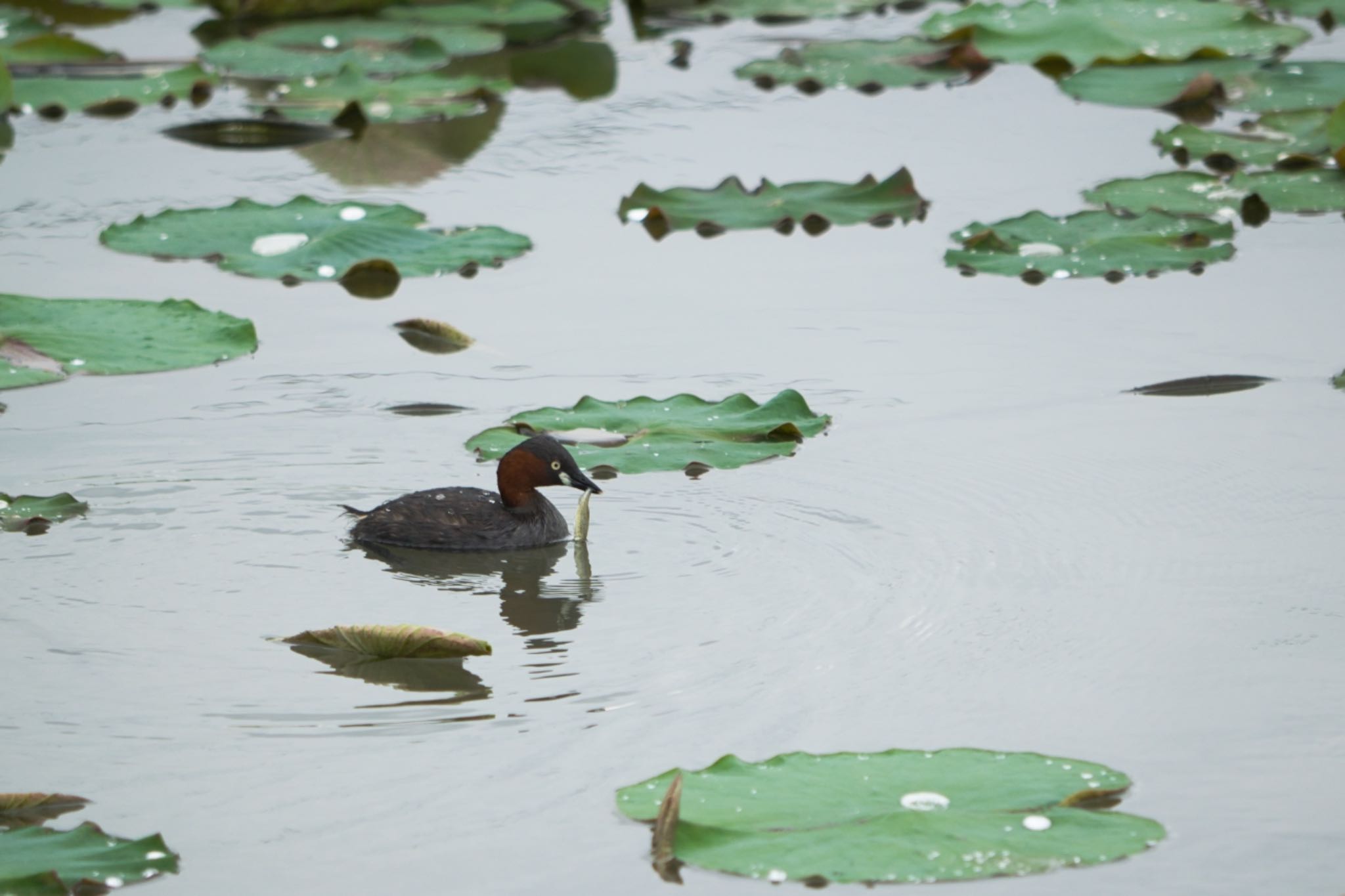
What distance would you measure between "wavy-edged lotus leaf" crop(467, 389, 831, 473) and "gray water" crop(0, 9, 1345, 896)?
110 mm

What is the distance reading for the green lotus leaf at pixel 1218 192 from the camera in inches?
362

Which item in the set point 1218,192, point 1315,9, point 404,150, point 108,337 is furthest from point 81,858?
point 1315,9

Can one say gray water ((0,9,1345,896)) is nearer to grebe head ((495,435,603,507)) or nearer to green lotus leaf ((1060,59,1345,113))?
grebe head ((495,435,603,507))

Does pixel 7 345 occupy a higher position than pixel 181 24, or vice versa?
pixel 181 24

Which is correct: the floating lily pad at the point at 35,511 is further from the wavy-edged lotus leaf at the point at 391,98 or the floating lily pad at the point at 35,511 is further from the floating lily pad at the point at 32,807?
the wavy-edged lotus leaf at the point at 391,98

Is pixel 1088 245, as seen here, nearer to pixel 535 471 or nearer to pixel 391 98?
pixel 535 471

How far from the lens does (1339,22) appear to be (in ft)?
43.7

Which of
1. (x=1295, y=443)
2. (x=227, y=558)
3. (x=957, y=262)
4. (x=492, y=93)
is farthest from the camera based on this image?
(x=492, y=93)

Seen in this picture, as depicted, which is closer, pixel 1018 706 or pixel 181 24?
pixel 1018 706

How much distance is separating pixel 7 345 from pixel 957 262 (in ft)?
12.9

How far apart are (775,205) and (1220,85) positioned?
3193 millimetres

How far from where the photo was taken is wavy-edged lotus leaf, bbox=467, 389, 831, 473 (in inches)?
259

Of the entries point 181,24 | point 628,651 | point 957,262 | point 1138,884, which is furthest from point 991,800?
point 181,24

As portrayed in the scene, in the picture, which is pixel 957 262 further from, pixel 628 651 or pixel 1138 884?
pixel 1138 884
